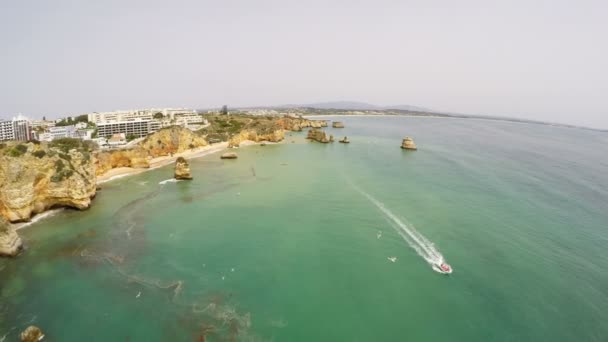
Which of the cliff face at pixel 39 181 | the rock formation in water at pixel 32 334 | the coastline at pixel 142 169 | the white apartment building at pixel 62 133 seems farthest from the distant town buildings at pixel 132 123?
the rock formation in water at pixel 32 334

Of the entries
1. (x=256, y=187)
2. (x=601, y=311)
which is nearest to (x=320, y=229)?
(x=256, y=187)

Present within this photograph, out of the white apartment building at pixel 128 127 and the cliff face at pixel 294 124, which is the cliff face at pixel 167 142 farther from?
the cliff face at pixel 294 124

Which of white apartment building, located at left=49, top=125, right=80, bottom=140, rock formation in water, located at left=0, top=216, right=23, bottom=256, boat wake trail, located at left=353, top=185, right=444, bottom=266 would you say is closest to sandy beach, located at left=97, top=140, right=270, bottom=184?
rock formation in water, located at left=0, top=216, right=23, bottom=256

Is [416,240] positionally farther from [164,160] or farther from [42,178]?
[164,160]

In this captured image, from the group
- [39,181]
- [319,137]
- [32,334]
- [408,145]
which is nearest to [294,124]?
[319,137]

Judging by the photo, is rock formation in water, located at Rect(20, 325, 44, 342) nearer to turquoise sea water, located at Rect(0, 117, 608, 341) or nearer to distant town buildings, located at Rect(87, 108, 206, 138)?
turquoise sea water, located at Rect(0, 117, 608, 341)
